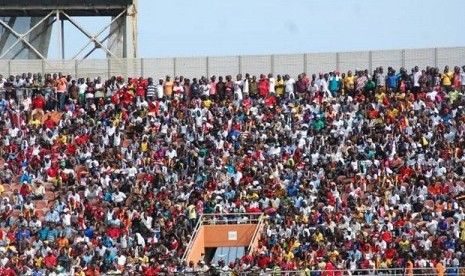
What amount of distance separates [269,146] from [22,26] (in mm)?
14251

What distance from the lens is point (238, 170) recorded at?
51344 millimetres

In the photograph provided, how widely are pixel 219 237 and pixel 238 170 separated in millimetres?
2270

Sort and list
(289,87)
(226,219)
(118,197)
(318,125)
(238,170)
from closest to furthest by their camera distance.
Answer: (226,219)
(118,197)
(238,170)
(318,125)
(289,87)

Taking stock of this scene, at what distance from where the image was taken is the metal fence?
5869 centimetres

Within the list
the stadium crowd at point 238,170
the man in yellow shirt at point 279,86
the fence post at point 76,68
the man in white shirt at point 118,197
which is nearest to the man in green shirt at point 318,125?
the stadium crowd at point 238,170

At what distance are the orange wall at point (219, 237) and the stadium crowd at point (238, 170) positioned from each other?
0.56m

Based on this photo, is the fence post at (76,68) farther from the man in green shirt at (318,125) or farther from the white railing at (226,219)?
the white railing at (226,219)

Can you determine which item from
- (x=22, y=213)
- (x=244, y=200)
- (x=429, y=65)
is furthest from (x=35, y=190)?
(x=429, y=65)

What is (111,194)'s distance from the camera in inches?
2002

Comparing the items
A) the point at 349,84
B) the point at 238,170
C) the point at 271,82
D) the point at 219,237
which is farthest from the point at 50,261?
the point at 349,84

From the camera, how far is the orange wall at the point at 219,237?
4969 centimetres

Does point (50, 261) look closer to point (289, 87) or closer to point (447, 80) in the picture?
point (289, 87)

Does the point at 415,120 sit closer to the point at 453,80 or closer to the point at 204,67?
the point at 453,80

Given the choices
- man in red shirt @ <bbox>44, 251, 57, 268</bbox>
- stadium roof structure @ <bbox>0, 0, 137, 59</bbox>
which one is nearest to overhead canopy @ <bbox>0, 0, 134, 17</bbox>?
stadium roof structure @ <bbox>0, 0, 137, 59</bbox>
